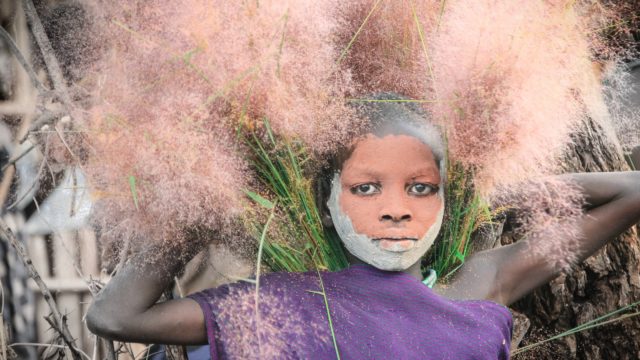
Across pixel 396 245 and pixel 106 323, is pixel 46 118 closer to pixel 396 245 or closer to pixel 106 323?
pixel 106 323

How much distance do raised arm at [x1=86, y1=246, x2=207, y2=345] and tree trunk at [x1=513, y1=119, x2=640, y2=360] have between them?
95 centimetres

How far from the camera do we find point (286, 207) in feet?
4.19

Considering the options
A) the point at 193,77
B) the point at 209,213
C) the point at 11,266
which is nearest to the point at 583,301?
the point at 209,213

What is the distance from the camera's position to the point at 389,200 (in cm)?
121

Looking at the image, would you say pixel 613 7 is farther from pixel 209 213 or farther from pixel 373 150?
pixel 209 213

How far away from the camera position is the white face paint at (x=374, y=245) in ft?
4.01

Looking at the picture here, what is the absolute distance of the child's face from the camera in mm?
1210

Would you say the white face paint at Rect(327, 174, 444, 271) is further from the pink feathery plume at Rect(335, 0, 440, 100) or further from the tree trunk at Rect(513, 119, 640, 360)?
the tree trunk at Rect(513, 119, 640, 360)

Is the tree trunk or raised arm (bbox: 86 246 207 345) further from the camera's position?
the tree trunk

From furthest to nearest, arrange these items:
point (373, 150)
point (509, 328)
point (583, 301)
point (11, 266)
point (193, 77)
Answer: point (11, 266) → point (583, 301) → point (509, 328) → point (373, 150) → point (193, 77)

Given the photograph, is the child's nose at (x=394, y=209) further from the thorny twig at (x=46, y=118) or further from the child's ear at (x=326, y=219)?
the thorny twig at (x=46, y=118)

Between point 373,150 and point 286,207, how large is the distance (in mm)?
204

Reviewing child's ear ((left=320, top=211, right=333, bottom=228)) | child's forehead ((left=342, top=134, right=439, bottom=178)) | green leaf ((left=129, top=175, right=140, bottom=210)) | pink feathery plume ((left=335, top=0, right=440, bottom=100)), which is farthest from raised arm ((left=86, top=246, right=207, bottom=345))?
pink feathery plume ((left=335, top=0, right=440, bottom=100))

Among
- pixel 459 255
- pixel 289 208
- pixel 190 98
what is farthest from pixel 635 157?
pixel 190 98
